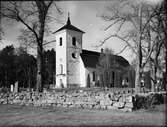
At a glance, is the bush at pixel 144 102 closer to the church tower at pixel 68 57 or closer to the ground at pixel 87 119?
the ground at pixel 87 119

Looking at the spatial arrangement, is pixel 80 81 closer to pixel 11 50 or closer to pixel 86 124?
pixel 11 50

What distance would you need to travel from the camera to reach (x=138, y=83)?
16.2m

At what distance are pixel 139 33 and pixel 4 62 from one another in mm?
39296

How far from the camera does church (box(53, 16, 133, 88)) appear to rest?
48.0 m

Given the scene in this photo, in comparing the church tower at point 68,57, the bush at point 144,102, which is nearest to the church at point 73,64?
the church tower at point 68,57

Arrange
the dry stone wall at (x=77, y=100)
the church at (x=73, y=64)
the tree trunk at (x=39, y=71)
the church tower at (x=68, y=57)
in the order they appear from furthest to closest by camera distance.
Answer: the church at (x=73, y=64) < the church tower at (x=68, y=57) < the tree trunk at (x=39, y=71) < the dry stone wall at (x=77, y=100)

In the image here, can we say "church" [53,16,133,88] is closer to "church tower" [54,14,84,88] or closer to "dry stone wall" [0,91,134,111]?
"church tower" [54,14,84,88]

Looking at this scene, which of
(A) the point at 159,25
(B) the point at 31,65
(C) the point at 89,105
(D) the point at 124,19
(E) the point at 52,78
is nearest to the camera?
(C) the point at 89,105

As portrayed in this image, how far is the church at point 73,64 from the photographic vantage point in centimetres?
4800

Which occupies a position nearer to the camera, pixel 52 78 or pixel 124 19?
pixel 124 19

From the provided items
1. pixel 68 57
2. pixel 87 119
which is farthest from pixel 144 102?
pixel 68 57

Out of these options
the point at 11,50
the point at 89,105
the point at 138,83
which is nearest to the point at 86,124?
the point at 89,105

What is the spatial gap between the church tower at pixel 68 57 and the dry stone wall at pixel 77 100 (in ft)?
107

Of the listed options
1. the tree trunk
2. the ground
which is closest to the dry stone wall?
the tree trunk
